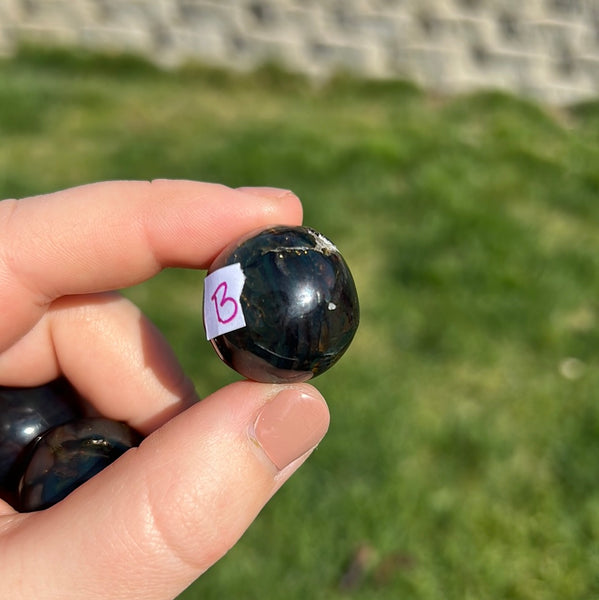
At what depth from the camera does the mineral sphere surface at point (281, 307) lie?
145 centimetres

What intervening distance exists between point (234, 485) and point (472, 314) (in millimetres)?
2150

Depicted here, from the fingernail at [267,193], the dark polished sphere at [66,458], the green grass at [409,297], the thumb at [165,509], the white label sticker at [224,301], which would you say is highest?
the fingernail at [267,193]

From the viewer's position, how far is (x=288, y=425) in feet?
4.92

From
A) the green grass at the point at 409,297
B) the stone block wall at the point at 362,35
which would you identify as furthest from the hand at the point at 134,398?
the stone block wall at the point at 362,35

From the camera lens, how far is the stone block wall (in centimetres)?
464

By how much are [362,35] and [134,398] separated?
3.71 m

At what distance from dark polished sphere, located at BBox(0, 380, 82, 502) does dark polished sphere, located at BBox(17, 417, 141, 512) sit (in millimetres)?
70

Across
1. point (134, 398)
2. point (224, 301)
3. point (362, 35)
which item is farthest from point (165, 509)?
point (362, 35)

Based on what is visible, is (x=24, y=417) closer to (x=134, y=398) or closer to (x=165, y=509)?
(x=134, y=398)

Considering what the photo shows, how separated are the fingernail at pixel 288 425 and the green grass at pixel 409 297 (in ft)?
3.63

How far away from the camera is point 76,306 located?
1961 mm

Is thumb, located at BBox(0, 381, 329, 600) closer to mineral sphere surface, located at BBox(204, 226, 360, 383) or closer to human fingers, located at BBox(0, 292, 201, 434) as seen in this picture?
mineral sphere surface, located at BBox(204, 226, 360, 383)

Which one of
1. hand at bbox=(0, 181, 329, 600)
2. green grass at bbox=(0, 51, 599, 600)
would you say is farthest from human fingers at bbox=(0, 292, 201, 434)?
green grass at bbox=(0, 51, 599, 600)

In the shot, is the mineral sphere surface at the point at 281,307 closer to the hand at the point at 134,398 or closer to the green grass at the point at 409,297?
the hand at the point at 134,398
